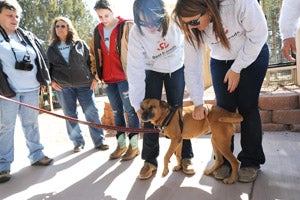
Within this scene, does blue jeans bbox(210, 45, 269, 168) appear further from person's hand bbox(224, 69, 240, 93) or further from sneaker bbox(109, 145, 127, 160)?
sneaker bbox(109, 145, 127, 160)

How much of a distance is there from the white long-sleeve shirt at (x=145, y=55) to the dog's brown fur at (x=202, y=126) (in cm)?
15

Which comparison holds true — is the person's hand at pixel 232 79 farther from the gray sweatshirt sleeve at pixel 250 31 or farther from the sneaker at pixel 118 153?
the sneaker at pixel 118 153

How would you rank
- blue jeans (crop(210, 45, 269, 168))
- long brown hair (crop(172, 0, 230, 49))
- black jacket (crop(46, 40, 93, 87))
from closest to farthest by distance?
long brown hair (crop(172, 0, 230, 49)), blue jeans (crop(210, 45, 269, 168)), black jacket (crop(46, 40, 93, 87))

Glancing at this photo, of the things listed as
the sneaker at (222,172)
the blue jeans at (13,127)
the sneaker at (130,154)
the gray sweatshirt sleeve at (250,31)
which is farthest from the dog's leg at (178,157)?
the blue jeans at (13,127)

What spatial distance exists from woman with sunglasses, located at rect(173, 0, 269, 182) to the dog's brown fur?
0.10 m

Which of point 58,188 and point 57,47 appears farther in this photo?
point 57,47

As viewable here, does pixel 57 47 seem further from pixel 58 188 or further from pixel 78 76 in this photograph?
pixel 58 188

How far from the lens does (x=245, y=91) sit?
2305mm

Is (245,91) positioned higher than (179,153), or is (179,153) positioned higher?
(245,91)

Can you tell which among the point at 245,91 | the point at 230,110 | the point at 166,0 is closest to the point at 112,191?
the point at 230,110

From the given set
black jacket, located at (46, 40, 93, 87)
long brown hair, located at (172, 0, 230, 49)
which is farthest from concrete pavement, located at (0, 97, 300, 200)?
long brown hair, located at (172, 0, 230, 49)

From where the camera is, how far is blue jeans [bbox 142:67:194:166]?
2686mm

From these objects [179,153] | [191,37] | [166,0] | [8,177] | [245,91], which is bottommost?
[8,177]

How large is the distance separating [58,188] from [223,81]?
6.09 feet
